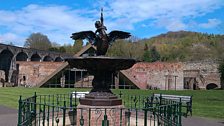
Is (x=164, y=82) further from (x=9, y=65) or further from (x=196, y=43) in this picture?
(x=196, y=43)

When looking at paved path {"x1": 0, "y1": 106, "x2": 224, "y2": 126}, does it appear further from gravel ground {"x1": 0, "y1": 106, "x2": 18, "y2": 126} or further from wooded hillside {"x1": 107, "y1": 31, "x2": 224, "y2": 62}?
wooded hillside {"x1": 107, "y1": 31, "x2": 224, "y2": 62}

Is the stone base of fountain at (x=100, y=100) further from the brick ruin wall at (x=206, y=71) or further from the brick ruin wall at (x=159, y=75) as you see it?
the brick ruin wall at (x=206, y=71)

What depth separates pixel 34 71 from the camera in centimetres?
4956

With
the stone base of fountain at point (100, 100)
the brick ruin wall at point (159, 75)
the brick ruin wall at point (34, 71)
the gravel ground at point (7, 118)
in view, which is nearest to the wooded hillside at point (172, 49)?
the brick ruin wall at point (159, 75)

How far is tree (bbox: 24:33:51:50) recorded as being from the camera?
317 feet

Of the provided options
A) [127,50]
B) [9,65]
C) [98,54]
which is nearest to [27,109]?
[98,54]

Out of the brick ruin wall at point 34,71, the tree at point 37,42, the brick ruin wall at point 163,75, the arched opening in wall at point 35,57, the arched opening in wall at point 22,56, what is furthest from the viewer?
the tree at point 37,42

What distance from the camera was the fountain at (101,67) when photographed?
32.5 ft

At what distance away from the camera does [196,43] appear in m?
104

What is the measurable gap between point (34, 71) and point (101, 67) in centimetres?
4121

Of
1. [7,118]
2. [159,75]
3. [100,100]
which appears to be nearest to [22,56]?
[159,75]

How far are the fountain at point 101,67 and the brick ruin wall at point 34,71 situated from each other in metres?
37.0

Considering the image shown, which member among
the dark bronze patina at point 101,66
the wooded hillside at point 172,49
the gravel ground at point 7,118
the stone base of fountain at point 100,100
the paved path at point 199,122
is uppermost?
the wooded hillside at point 172,49

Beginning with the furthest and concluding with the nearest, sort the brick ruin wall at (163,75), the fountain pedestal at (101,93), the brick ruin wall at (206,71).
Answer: the brick ruin wall at (206,71)
the brick ruin wall at (163,75)
the fountain pedestal at (101,93)
